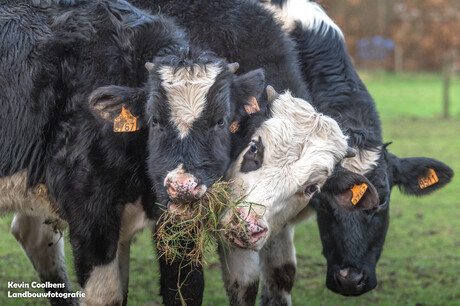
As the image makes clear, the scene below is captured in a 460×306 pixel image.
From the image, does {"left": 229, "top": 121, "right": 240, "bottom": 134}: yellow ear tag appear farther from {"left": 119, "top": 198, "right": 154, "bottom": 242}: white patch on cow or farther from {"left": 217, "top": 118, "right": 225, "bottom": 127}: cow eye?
{"left": 119, "top": 198, "right": 154, "bottom": 242}: white patch on cow

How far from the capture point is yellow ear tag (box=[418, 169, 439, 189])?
6.48 metres

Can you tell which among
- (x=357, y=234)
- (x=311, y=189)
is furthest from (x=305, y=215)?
(x=311, y=189)

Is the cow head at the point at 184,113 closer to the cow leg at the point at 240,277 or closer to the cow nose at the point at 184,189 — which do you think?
the cow nose at the point at 184,189

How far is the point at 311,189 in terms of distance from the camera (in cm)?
504

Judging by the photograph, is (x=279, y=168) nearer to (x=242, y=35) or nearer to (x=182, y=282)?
(x=182, y=282)

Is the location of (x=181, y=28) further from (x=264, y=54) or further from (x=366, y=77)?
(x=366, y=77)

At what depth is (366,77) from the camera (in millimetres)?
32125

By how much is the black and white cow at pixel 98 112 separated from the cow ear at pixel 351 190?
2.86ft

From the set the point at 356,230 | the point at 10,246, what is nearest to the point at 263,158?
the point at 356,230

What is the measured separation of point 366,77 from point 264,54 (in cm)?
2684

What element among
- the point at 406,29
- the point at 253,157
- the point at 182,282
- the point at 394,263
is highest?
the point at 253,157

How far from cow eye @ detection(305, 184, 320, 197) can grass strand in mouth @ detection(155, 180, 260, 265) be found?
1.69 feet

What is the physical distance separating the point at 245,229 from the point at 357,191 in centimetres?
104

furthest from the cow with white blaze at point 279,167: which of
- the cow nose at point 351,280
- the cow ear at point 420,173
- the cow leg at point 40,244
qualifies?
the cow leg at point 40,244
